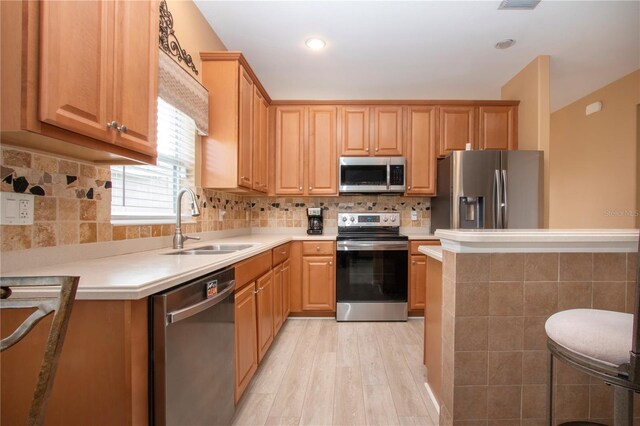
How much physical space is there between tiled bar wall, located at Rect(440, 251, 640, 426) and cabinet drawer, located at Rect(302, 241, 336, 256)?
1770mm

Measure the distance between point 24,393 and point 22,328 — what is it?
0.48 m

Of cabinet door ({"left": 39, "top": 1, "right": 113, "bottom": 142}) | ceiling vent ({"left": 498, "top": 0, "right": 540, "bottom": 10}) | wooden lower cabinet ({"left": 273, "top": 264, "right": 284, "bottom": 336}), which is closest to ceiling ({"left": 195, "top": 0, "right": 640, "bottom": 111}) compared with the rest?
ceiling vent ({"left": 498, "top": 0, "right": 540, "bottom": 10})

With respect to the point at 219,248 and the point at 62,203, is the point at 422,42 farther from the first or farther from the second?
the point at 62,203

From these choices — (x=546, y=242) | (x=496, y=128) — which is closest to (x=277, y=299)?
(x=546, y=242)

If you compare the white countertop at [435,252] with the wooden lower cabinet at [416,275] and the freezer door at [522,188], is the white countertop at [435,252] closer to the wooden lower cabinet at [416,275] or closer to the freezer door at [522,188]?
the wooden lower cabinet at [416,275]

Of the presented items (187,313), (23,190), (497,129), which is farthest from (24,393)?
(497,129)

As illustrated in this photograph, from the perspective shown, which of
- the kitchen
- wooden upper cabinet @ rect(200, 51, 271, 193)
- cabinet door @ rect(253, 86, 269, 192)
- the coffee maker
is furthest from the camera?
the coffee maker

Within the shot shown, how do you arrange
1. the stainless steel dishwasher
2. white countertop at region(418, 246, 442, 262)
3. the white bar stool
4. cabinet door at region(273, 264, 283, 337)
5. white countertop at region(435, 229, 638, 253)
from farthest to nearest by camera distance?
cabinet door at region(273, 264, 283, 337), white countertop at region(418, 246, 442, 262), white countertop at region(435, 229, 638, 253), the stainless steel dishwasher, the white bar stool

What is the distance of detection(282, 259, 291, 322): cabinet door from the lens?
2678 mm

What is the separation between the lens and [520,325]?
1.26m

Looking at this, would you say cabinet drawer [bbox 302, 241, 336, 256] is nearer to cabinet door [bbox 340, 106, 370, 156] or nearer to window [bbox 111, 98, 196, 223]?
cabinet door [bbox 340, 106, 370, 156]

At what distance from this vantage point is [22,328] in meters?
0.54

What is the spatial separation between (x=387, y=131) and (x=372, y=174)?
0.55 metres

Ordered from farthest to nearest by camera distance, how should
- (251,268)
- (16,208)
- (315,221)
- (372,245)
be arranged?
(315,221) < (372,245) < (251,268) < (16,208)
